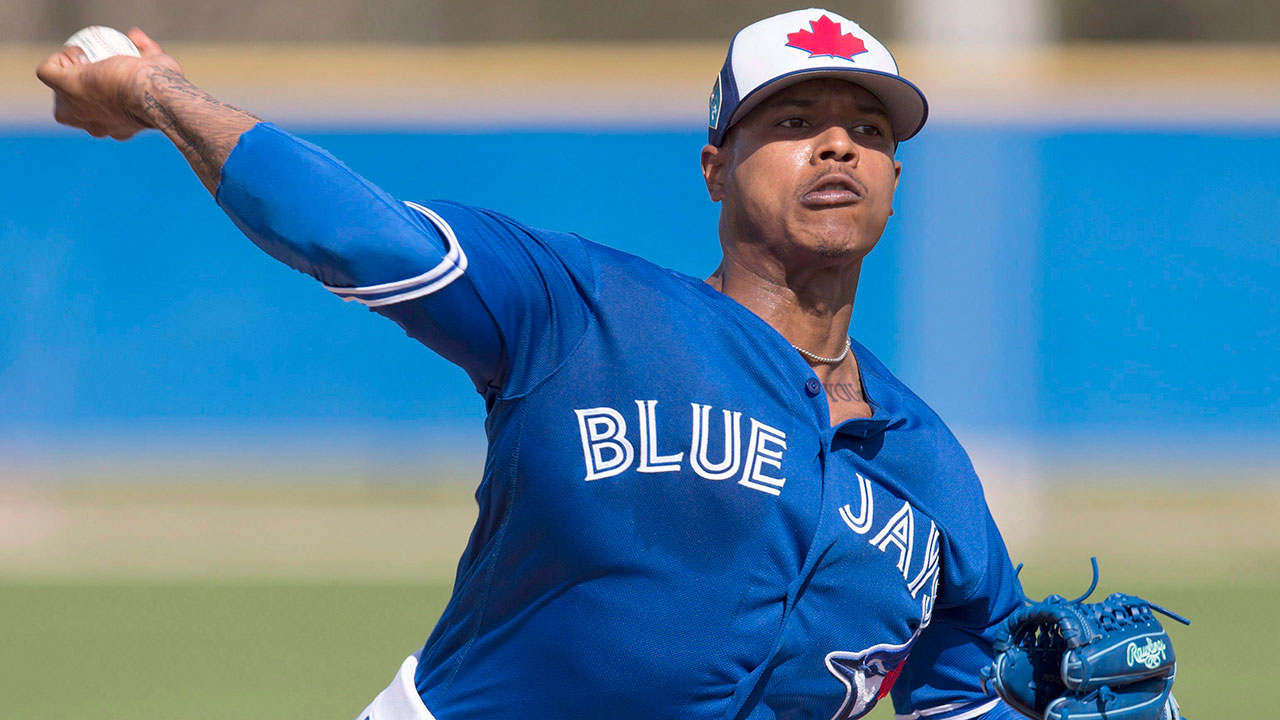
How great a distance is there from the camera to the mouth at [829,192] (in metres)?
2.92

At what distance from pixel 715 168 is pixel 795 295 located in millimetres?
392

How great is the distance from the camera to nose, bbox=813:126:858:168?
2.94m

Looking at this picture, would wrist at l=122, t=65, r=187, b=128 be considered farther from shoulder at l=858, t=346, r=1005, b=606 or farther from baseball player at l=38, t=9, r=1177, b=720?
shoulder at l=858, t=346, r=1005, b=606

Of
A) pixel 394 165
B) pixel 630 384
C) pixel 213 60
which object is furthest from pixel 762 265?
pixel 213 60

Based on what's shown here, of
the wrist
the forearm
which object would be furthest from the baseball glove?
the wrist

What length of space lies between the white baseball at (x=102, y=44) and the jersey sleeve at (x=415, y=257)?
36cm

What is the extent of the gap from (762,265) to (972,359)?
903 cm

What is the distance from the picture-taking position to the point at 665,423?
257 centimetres

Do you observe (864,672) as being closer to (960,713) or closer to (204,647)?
(960,713)

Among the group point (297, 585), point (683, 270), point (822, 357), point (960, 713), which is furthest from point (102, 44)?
point (683, 270)

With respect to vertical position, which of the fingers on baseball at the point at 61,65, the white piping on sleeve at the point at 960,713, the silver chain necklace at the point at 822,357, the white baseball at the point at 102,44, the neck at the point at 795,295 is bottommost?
the white piping on sleeve at the point at 960,713

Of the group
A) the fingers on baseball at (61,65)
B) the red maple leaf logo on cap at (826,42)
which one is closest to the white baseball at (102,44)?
the fingers on baseball at (61,65)

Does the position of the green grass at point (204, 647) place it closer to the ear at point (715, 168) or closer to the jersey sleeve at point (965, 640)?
the jersey sleeve at point (965, 640)

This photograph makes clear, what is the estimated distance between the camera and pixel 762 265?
3.02m
